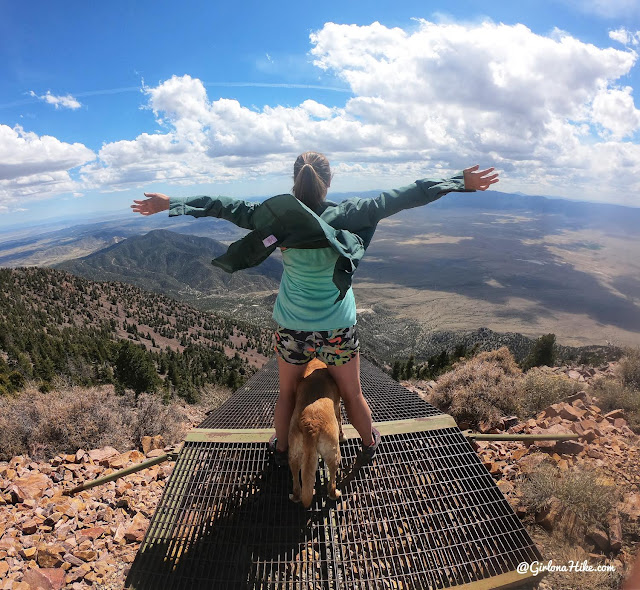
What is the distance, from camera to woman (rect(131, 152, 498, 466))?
221 cm

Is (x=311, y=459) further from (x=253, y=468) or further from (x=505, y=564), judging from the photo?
(x=505, y=564)

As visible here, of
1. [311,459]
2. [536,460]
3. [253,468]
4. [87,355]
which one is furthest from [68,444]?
[87,355]

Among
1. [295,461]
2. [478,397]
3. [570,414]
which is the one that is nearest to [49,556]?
[295,461]

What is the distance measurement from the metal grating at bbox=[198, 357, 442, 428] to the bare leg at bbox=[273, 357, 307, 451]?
3.06 ft

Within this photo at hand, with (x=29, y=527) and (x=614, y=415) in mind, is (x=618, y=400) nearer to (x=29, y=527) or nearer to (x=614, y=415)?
(x=614, y=415)

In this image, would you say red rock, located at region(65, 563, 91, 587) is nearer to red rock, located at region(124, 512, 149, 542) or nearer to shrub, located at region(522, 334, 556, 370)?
red rock, located at region(124, 512, 149, 542)

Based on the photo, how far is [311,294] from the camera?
2529 mm

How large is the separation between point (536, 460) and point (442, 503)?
1.71 metres

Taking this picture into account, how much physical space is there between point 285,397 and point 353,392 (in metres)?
0.55

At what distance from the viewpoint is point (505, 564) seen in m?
2.57

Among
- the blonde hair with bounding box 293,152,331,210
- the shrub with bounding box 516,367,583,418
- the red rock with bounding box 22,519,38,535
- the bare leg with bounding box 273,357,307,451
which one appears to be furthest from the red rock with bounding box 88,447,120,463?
the shrub with bounding box 516,367,583,418

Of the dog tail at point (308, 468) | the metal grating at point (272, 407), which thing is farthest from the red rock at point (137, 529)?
the dog tail at point (308, 468)

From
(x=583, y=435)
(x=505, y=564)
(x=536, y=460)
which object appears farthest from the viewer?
(x=583, y=435)

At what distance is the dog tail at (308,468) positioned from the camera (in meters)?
2.63
